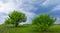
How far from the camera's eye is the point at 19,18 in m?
63.2

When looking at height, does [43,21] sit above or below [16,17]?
below

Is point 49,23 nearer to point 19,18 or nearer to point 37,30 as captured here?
point 37,30

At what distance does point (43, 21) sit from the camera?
49344 mm

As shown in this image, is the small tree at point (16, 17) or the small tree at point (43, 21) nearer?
the small tree at point (43, 21)

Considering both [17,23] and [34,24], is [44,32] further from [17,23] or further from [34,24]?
[17,23]

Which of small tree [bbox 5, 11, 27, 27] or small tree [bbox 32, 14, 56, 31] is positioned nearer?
small tree [bbox 32, 14, 56, 31]

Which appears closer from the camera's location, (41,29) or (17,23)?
(41,29)

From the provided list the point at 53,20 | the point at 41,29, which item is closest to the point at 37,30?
the point at 41,29

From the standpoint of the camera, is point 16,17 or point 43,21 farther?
point 16,17

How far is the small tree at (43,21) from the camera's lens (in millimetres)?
48528

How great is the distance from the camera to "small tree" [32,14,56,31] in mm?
48528

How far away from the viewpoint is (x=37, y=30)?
49781 mm

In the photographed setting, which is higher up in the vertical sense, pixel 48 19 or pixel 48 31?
pixel 48 19

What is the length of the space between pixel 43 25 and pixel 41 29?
44.1 inches
